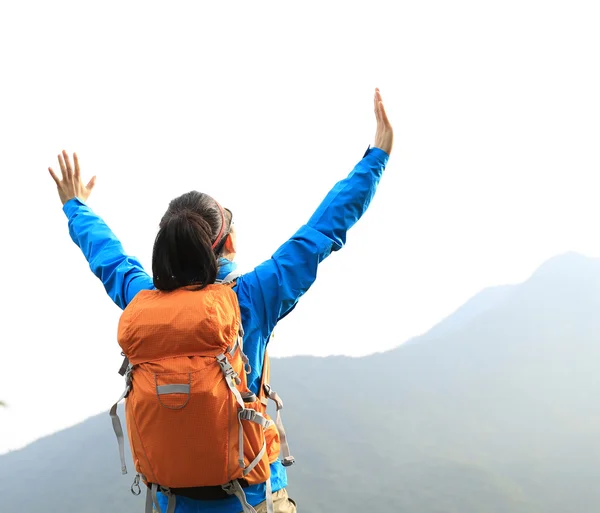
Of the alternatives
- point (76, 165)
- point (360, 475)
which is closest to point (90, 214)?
point (76, 165)

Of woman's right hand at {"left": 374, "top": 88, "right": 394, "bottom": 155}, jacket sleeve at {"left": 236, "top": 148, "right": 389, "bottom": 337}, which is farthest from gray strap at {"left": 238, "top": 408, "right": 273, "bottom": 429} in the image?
woman's right hand at {"left": 374, "top": 88, "right": 394, "bottom": 155}

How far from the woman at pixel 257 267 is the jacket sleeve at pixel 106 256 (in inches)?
2.3

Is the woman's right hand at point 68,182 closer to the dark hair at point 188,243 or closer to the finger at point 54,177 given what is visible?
the finger at point 54,177

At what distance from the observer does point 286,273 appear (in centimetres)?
194

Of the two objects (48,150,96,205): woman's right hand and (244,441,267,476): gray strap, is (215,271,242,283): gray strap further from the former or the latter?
(48,150,96,205): woman's right hand

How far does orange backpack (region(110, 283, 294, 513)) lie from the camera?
72.9 inches

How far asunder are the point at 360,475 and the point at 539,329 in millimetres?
14008

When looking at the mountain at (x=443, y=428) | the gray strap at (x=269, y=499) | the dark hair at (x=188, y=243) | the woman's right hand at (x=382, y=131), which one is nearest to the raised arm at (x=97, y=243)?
the dark hair at (x=188, y=243)

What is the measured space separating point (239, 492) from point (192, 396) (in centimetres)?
35

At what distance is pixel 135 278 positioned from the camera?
7.29 feet

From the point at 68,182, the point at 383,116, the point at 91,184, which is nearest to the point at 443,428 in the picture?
the point at 91,184

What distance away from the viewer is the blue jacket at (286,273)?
1952 millimetres

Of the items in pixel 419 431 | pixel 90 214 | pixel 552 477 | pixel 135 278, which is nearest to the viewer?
pixel 135 278

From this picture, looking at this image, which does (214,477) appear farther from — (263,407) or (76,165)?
(76,165)
